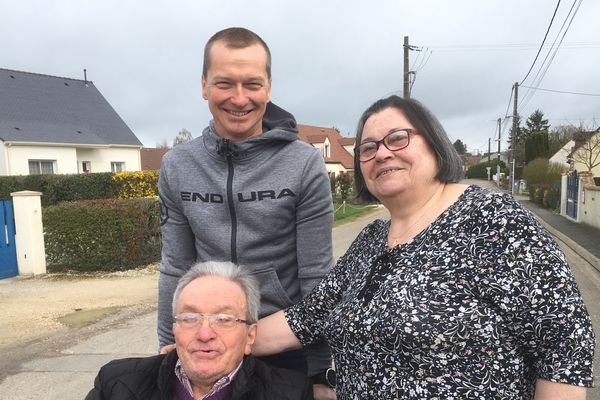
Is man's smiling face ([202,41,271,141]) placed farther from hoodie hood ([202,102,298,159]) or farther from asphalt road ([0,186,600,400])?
asphalt road ([0,186,600,400])

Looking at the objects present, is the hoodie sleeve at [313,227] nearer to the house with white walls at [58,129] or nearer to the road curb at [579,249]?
the road curb at [579,249]

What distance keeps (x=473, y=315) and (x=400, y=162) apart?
1.81 ft

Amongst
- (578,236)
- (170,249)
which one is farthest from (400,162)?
(578,236)

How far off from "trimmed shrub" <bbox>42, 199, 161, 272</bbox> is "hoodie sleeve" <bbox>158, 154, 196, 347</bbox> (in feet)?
22.3

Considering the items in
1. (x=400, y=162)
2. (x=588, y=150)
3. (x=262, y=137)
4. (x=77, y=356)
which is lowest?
(x=77, y=356)

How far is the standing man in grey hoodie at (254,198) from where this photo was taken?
187cm

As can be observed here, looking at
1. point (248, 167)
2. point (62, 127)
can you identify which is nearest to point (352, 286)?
point (248, 167)

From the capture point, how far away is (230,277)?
1.90 m

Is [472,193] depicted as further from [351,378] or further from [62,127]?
[62,127]

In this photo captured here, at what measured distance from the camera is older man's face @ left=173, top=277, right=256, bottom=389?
181 cm

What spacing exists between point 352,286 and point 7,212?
8.34m

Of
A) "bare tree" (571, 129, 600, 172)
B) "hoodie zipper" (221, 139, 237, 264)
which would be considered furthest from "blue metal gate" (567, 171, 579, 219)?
"hoodie zipper" (221, 139, 237, 264)

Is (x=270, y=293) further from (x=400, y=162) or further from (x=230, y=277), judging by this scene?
(x=400, y=162)

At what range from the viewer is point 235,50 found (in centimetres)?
176
